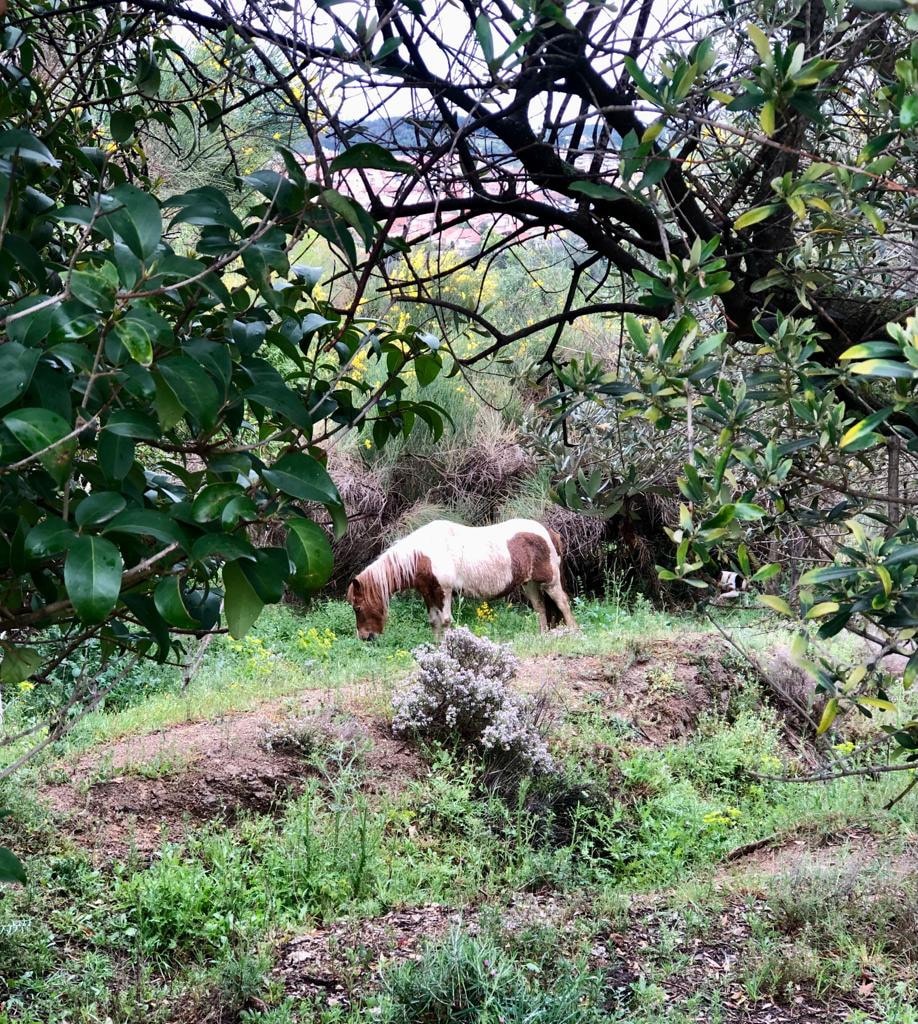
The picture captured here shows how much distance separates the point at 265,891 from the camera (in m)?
4.30

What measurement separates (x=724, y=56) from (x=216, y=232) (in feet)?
6.43

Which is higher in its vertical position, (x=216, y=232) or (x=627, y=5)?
(x=627, y=5)

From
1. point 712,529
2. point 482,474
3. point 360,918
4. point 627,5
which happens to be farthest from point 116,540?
point 482,474

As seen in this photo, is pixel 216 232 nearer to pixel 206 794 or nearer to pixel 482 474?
pixel 206 794

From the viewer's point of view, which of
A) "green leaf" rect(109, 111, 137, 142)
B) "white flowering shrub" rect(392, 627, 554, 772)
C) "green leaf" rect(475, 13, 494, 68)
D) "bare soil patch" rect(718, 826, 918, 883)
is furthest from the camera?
"white flowering shrub" rect(392, 627, 554, 772)

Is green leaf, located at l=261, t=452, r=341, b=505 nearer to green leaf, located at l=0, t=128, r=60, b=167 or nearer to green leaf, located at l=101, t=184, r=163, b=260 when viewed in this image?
green leaf, located at l=101, t=184, r=163, b=260

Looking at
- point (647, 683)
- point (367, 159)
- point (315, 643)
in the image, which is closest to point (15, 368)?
point (367, 159)

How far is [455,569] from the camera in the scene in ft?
30.3

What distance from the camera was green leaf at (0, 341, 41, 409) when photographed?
1106mm

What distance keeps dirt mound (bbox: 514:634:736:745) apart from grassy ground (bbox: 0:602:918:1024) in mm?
264

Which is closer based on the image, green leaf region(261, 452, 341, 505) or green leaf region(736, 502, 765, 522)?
green leaf region(261, 452, 341, 505)

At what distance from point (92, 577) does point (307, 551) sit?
30 cm

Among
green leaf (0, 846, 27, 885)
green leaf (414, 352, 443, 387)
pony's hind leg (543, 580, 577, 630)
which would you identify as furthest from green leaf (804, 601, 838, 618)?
pony's hind leg (543, 580, 577, 630)

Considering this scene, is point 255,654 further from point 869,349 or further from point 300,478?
point 869,349
